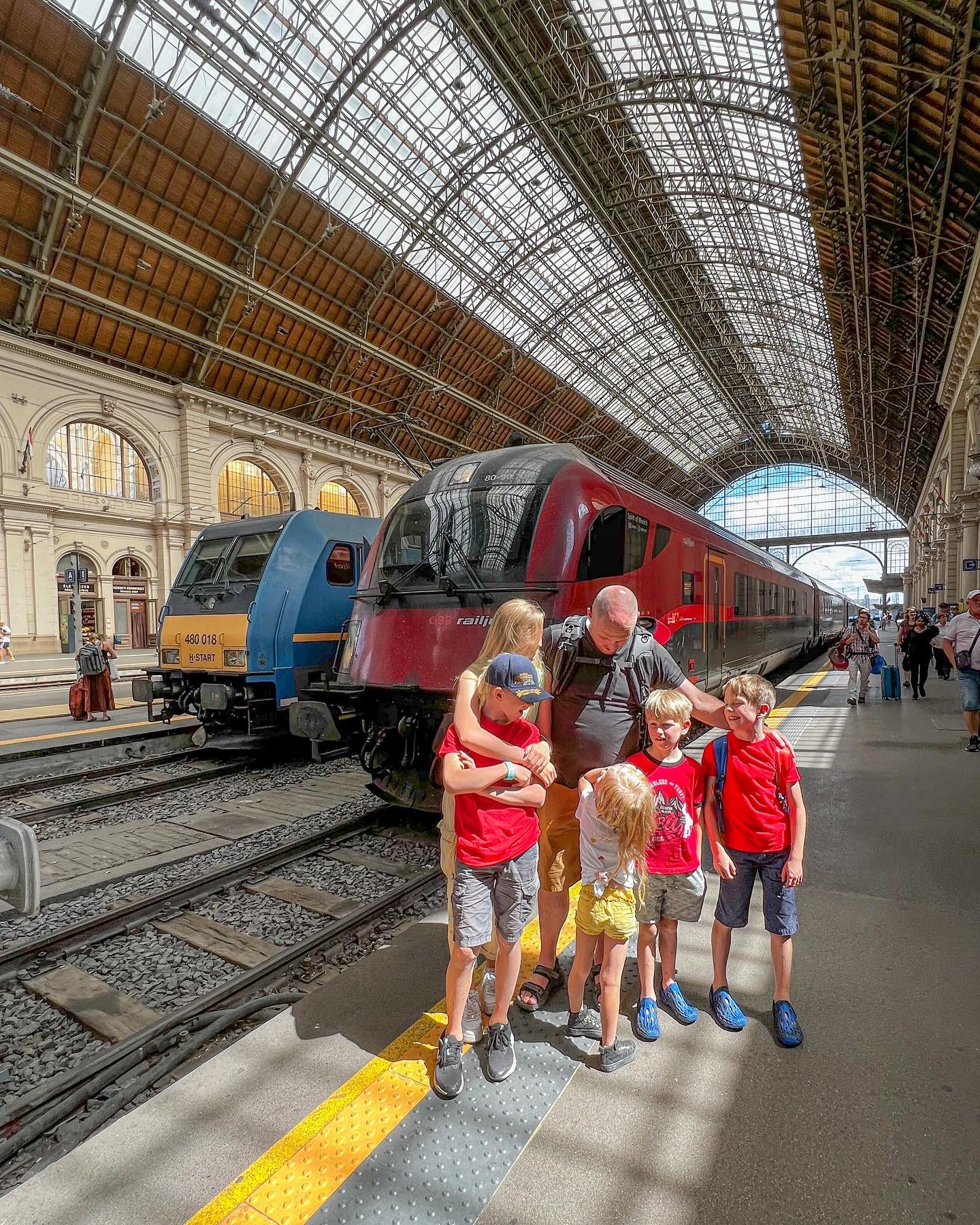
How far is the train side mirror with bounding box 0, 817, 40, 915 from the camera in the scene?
164 cm

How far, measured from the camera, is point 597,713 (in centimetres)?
295

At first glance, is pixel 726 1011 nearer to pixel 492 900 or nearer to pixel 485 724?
pixel 492 900

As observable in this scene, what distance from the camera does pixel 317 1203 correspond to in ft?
6.09

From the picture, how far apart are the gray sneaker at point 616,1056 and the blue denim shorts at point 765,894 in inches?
25.6

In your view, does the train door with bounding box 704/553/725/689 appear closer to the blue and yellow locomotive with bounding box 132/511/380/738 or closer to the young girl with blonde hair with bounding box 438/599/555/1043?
the blue and yellow locomotive with bounding box 132/511/380/738

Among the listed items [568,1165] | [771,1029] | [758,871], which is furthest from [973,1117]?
[568,1165]

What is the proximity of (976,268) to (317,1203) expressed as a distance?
72.3ft

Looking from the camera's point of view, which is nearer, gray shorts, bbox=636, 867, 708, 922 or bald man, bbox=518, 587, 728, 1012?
gray shorts, bbox=636, 867, 708, 922

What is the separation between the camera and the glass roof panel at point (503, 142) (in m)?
17.5

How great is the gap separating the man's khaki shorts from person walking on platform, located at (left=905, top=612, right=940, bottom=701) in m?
11.8

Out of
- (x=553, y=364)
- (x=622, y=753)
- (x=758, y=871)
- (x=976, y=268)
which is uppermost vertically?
(x=553, y=364)

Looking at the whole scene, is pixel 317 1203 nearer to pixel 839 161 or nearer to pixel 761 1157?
pixel 761 1157

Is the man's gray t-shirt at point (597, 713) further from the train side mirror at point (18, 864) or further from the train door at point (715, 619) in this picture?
the train door at point (715, 619)

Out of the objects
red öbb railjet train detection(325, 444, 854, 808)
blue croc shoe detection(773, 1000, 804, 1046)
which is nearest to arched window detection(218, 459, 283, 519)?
red öbb railjet train detection(325, 444, 854, 808)
